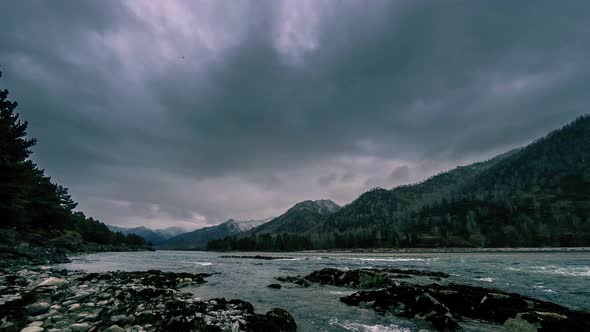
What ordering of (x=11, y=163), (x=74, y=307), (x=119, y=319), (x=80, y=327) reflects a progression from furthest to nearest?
1. (x=11, y=163)
2. (x=74, y=307)
3. (x=119, y=319)
4. (x=80, y=327)

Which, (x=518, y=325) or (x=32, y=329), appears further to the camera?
(x=518, y=325)

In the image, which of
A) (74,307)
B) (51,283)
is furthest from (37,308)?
(51,283)

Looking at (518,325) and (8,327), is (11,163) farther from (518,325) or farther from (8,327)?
(518,325)

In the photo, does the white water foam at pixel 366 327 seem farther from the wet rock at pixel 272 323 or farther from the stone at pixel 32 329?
the stone at pixel 32 329

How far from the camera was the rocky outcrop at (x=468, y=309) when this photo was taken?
39.1 feet

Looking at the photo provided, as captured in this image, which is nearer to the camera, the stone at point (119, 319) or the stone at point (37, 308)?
the stone at point (119, 319)

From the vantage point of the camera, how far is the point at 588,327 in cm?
1142

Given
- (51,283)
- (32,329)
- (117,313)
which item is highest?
(51,283)

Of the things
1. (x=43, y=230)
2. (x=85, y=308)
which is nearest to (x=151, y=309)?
(x=85, y=308)

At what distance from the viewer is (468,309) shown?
1484cm

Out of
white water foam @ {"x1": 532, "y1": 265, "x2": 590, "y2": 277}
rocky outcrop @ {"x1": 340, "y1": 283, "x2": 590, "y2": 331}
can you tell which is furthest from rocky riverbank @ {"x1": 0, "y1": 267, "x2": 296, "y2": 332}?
white water foam @ {"x1": 532, "y1": 265, "x2": 590, "y2": 277}

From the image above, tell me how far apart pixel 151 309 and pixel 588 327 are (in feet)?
64.9

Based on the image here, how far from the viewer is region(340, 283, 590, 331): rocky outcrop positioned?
11.9 m

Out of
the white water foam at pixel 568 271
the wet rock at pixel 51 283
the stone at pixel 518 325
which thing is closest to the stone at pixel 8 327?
the wet rock at pixel 51 283
